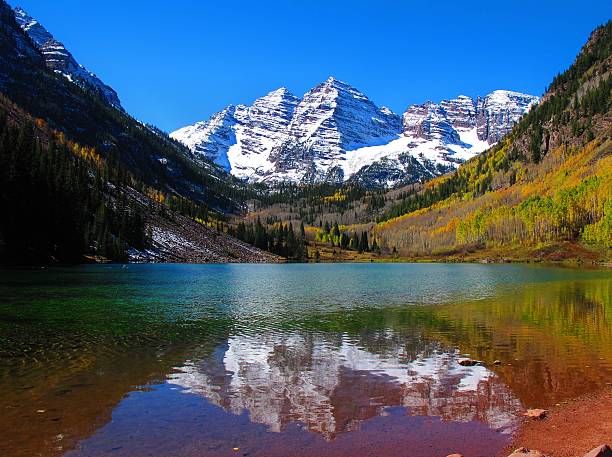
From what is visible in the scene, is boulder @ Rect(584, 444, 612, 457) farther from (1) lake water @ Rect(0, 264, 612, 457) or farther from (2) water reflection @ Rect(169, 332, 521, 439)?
(2) water reflection @ Rect(169, 332, 521, 439)

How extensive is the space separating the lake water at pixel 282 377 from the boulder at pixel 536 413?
871 mm

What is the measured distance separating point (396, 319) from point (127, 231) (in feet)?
499

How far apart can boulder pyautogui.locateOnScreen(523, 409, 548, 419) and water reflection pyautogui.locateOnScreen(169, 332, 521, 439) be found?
57 cm

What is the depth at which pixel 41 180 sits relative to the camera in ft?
433

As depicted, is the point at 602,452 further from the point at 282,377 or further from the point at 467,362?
the point at 282,377

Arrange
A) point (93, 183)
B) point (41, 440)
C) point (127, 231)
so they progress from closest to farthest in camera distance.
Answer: point (41, 440) → point (127, 231) → point (93, 183)

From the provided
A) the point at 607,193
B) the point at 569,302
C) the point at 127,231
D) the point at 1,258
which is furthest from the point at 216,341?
the point at 607,193

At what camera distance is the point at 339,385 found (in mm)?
22828

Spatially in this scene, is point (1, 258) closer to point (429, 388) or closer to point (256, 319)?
point (256, 319)

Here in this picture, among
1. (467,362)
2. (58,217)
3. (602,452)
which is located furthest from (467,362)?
(58,217)

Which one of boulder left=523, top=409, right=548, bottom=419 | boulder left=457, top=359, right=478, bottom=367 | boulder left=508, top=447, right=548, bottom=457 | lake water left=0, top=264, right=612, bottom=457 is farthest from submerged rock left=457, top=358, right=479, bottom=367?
boulder left=508, top=447, right=548, bottom=457

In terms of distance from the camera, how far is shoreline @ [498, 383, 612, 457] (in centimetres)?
1510

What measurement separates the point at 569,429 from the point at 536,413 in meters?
1.60

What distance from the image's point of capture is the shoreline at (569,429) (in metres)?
15.1
